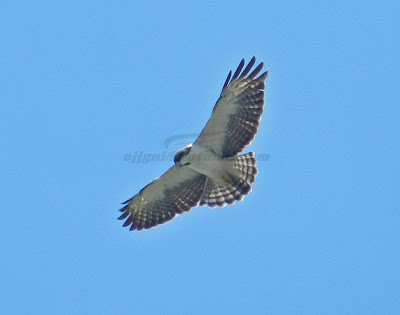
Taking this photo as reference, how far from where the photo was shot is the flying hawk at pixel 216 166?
16219mm

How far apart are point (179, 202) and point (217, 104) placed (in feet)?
7.94

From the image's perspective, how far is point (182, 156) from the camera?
1647 cm

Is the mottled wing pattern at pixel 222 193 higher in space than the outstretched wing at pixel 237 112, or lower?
lower

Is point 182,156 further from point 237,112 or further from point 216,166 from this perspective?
point 237,112

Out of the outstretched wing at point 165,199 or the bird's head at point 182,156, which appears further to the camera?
the outstretched wing at point 165,199

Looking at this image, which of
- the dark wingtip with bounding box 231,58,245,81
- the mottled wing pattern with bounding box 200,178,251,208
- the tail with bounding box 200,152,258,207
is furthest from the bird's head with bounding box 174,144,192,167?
the dark wingtip with bounding box 231,58,245,81

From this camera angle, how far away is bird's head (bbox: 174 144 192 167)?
16.5 m

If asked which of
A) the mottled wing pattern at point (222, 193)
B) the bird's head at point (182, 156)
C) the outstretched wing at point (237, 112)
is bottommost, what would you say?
the mottled wing pattern at point (222, 193)

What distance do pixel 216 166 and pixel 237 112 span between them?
1201 mm

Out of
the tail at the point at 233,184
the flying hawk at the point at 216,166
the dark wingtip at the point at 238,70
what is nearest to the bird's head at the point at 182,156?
the flying hawk at the point at 216,166

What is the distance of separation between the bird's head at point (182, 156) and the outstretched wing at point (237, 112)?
0.71 ft

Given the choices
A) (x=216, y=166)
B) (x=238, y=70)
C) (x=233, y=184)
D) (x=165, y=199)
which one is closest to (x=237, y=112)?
(x=238, y=70)

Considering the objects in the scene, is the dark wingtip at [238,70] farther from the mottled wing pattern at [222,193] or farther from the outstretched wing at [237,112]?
the mottled wing pattern at [222,193]

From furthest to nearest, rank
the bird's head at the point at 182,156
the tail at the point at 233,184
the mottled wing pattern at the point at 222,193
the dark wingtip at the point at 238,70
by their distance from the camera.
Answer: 1. the mottled wing pattern at the point at 222,193
2. the tail at the point at 233,184
3. the bird's head at the point at 182,156
4. the dark wingtip at the point at 238,70
